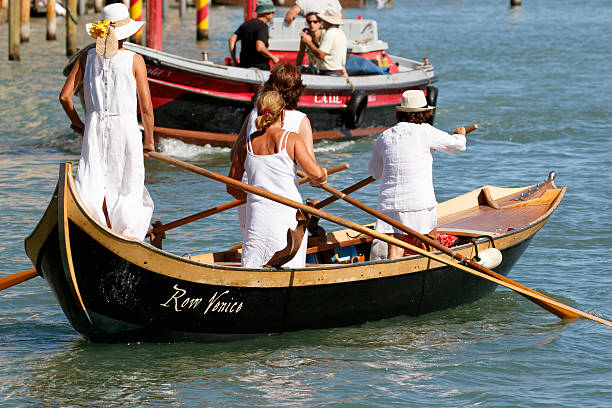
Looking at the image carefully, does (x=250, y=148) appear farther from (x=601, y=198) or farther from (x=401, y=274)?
(x=601, y=198)

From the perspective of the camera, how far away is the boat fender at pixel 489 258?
291 inches

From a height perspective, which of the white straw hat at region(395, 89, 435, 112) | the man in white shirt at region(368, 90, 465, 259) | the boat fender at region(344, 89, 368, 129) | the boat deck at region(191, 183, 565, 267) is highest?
the white straw hat at region(395, 89, 435, 112)

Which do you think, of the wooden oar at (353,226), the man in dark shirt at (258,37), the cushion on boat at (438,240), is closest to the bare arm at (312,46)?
the man in dark shirt at (258,37)

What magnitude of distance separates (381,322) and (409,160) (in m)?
1.16

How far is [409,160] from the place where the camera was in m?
7.06

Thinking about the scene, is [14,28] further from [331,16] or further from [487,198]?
[487,198]

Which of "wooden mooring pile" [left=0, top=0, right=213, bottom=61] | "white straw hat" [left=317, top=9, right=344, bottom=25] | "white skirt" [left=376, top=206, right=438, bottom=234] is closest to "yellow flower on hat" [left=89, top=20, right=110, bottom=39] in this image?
"white skirt" [left=376, top=206, right=438, bottom=234]

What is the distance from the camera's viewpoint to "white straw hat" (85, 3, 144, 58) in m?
6.29

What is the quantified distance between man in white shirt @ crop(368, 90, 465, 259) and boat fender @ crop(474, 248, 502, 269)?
48cm

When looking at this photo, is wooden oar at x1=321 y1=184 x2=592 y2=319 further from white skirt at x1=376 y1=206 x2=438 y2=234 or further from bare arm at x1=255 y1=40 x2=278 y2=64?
bare arm at x1=255 y1=40 x2=278 y2=64

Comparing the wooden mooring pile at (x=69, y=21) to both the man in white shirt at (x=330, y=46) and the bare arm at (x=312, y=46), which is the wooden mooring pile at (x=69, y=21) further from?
the bare arm at (x=312, y=46)

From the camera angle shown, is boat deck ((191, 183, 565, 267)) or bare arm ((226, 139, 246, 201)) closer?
bare arm ((226, 139, 246, 201))

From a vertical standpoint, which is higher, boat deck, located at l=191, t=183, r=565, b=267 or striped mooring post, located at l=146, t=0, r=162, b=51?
striped mooring post, located at l=146, t=0, r=162, b=51

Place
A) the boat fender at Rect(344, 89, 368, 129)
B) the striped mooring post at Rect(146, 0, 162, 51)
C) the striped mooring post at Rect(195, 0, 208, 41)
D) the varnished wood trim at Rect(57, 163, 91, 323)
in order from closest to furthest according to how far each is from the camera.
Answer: the varnished wood trim at Rect(57, 163, 91, 323), the boat fender at Rect(344, 89, 368, 129), the striped mooring post at Rect(146, 0, 162, 51), the striped mooring post at Rect(195, 0, 208, 41)
